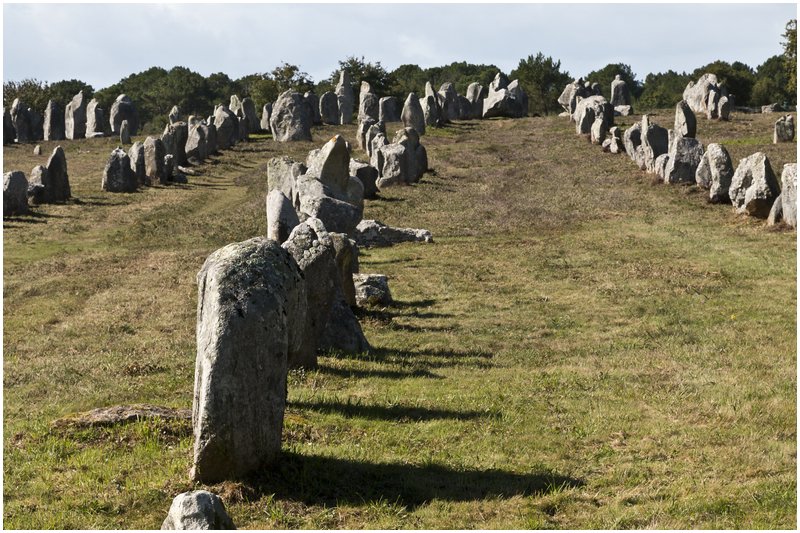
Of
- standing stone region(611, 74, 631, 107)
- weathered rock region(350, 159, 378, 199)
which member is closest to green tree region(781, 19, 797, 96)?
standing stone region(611, 74, 631, 107)

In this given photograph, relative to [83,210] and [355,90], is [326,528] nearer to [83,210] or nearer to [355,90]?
[83,210]

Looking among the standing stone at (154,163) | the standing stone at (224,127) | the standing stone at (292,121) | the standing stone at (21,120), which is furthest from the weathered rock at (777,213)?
the standing stone at (21,120)

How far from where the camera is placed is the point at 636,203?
137 feet

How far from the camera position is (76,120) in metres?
82.6

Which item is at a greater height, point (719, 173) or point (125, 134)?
point (125, 134)

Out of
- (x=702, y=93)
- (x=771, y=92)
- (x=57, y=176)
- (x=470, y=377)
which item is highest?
(x=771, y=92)

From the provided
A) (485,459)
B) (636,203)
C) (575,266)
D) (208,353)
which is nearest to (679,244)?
(575,266)

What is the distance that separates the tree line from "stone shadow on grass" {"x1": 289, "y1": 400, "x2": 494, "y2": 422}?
64.0 metres

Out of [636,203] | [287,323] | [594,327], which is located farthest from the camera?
[636,203]

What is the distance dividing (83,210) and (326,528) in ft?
118

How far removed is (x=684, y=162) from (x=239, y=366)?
1471 inches

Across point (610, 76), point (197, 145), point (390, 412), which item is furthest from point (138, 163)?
point (610, 76)

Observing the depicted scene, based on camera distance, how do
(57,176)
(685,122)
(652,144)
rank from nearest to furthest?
1. (57,176)
2. (652,144)
3. (685,122)

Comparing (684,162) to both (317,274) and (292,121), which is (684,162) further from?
(292,121)
